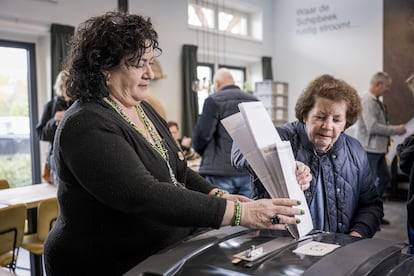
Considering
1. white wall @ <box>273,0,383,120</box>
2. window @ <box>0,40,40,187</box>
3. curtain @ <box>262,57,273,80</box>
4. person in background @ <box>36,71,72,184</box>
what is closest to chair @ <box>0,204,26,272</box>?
person in background @ <box>36,71,72,184</box>

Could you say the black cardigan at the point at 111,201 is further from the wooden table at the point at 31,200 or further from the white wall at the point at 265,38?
the white wall at the point at 265,38

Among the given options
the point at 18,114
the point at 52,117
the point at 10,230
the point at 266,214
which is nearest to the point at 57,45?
the point at 18,114

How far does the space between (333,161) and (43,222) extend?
6.43 feet

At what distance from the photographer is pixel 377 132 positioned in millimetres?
4508

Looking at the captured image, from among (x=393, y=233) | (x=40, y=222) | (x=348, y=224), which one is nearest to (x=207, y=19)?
(x=393, y=233)

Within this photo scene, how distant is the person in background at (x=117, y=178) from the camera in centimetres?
94

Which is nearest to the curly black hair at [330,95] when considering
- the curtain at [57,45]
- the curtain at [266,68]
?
the curtain at [57,45]

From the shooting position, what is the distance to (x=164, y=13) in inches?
249

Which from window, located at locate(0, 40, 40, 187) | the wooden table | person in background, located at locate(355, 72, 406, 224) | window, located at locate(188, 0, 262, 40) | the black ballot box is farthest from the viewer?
window, located at locate(188, 0, 262, 40)

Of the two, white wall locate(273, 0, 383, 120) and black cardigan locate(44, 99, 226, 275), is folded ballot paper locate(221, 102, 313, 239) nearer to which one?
black cardigan locate(44, 99, 226, 275)

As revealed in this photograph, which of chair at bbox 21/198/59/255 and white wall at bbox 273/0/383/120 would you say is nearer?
chair at bbox 21/198/59/255

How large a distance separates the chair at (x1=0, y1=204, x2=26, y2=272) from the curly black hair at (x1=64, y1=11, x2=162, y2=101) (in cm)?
156

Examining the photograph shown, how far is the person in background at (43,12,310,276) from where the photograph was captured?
0.94 metres

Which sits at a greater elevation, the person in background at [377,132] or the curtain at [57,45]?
the curtain at [57,45]
